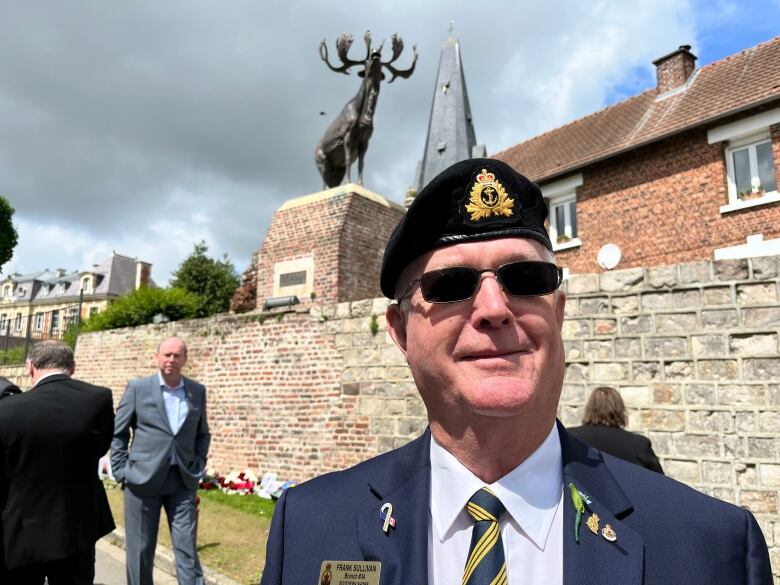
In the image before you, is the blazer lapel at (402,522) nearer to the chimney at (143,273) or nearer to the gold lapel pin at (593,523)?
the gold lapel pin at (593,523)

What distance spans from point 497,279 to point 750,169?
1347cm

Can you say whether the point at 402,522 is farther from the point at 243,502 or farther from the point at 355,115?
the point at 355,115

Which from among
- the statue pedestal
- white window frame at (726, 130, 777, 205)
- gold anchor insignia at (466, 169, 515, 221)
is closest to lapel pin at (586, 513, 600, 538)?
gold anchor insignia at (466, 169, 515, 221)

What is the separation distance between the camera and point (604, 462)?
1.52 metres

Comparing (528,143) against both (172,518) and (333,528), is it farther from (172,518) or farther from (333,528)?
(333,528)

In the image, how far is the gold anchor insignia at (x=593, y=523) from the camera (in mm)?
1312

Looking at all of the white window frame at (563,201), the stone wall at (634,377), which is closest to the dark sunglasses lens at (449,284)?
the stone wall at (634,377)

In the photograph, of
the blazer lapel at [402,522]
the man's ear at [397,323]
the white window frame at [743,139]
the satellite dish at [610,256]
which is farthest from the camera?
the white window frame at [743,139]

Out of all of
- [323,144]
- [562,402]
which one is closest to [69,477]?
[562,402]

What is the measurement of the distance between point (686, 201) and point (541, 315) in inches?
529

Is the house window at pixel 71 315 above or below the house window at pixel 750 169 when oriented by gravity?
below

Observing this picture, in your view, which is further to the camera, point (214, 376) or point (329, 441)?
point (214, 376)

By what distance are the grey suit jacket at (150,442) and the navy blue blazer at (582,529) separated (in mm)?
3560

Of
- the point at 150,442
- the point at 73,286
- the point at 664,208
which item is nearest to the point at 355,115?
the point at 664,208
